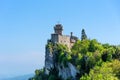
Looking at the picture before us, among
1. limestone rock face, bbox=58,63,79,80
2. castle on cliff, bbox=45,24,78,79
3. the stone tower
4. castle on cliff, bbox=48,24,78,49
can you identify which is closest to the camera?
limestone rock face, bbox=58,63,79,80

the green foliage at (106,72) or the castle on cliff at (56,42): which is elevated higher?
the castle on cliff at (56,42)

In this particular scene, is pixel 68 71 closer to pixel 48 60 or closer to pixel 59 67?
pixel 59 67

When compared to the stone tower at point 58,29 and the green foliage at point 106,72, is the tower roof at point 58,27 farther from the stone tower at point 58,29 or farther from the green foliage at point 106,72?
the green foliage at point 106,72

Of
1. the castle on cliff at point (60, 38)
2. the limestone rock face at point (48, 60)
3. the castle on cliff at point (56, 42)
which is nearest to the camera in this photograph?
the castle on cliff at point (56, 42)

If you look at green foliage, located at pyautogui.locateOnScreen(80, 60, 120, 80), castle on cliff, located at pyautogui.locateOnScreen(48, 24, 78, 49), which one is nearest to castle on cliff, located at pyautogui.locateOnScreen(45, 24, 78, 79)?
castle on cliff, located at pyautogui.locateOnScreen(48, 24, 78, 49)

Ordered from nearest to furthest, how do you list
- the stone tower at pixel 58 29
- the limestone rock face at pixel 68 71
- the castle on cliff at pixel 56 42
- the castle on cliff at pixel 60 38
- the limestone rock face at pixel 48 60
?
the limestone rock face at pixel 68 71, the castle on cliff at pixel 56 42, the limestone rock face at pixel 48 60, the castle on cliff at pixel 60 38, the stone tower at pixel 58 29

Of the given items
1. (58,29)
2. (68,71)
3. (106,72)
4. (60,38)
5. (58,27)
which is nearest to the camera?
(106,72)

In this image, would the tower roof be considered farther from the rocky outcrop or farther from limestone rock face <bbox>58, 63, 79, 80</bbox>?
limestone rock face <bbox>58, 63, 79, 80</bbox>

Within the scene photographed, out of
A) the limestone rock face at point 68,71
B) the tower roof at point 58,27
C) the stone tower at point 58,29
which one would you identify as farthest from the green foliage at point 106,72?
the tower roof at point 58,27

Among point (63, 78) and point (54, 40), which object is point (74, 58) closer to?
point (63, 78)

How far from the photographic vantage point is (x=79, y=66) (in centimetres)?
8750

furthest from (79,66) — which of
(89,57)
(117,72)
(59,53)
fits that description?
(59,53)

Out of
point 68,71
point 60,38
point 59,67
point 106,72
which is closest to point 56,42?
point 60,38

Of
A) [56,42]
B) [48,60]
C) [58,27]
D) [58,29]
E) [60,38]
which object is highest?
[58,27]
